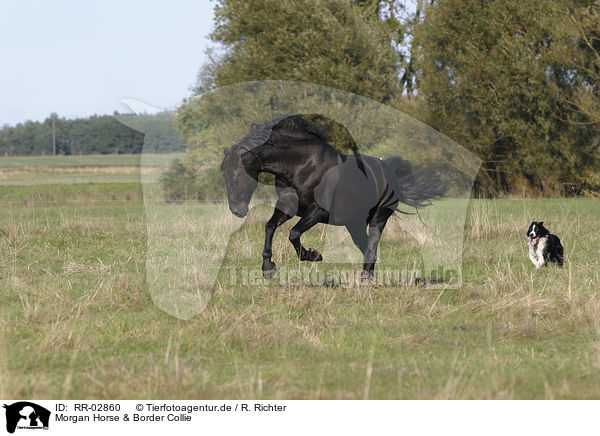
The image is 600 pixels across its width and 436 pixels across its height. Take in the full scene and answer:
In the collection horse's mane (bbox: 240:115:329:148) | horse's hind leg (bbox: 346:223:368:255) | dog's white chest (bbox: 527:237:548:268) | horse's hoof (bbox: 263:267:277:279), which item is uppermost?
horse's mane (bbox: 240:115:329:148)

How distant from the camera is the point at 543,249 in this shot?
11.1 metres

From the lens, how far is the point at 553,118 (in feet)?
99.6

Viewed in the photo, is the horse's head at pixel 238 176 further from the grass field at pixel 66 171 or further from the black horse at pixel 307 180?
the grass field at pixel 66 171

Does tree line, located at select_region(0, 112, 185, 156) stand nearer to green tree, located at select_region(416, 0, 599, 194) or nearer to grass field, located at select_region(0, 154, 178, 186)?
Result: grass field, located at select_region(0, 154, 178, 186)

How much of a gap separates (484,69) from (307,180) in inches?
911

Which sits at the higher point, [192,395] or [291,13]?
[291,13]

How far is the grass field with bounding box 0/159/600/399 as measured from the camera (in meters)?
4.98

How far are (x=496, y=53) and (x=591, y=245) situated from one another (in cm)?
1803

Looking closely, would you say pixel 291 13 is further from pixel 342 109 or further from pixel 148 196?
pixel 148 196

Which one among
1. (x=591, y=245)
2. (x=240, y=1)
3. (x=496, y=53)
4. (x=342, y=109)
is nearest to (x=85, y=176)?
(x=240, y=1)

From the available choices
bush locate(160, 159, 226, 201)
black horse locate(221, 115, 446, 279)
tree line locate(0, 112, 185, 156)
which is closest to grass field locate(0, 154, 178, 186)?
tree line locate(0, 112, 185, 156)

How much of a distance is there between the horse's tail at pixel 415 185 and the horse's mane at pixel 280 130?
4.64 ft

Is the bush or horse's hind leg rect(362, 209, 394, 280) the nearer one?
the bush

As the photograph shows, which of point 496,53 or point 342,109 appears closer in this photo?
point 342,109
